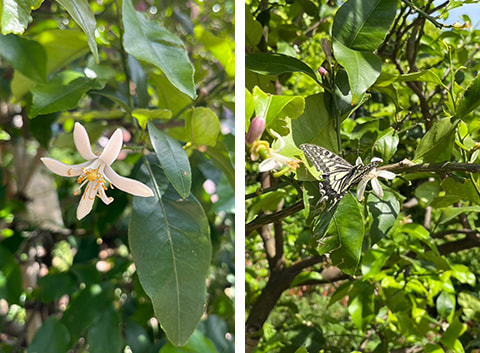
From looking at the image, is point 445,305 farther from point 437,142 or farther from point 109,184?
point 109,184

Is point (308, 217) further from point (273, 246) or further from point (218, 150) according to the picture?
point (273, 246)

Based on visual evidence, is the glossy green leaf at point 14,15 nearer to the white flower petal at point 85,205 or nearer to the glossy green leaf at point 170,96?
the white flower petal at point 85,205

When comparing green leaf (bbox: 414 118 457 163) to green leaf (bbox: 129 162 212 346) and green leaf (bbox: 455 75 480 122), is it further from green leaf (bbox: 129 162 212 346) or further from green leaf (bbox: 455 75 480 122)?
green leaf (bbox: 129 162 212 346)

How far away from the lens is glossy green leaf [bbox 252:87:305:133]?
285 mm

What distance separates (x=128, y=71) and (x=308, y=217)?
0.18m

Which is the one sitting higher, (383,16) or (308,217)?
(383,16)

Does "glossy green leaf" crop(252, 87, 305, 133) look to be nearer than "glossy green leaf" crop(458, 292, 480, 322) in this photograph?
Yes

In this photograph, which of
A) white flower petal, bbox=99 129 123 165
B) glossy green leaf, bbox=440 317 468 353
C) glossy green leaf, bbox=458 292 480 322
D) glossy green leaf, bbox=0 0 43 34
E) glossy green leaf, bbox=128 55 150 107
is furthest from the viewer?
glossy green leaf, bbox=458 292 480 322

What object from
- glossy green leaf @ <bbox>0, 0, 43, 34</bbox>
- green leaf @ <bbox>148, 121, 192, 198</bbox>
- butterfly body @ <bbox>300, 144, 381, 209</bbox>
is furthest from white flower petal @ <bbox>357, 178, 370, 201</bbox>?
glossy green leaf @ <bbox>0, 0, 43, 34</bbox>

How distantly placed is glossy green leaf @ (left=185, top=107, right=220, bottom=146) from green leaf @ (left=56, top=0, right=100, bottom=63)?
0.12 m

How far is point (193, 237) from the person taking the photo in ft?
0.94

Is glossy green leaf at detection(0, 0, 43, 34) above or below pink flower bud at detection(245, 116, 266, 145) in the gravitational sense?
above

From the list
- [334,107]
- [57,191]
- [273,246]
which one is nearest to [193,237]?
[334,107]

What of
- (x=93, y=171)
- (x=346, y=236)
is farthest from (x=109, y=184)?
(x=346, y=236)
